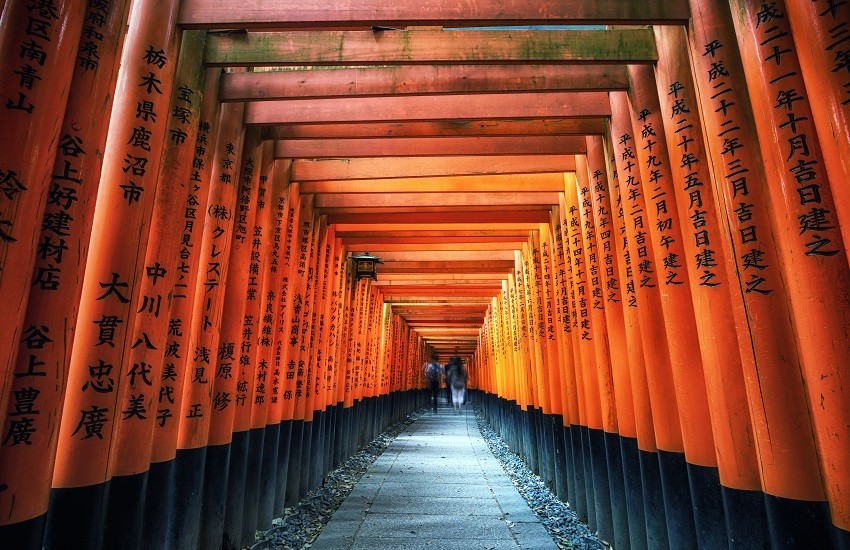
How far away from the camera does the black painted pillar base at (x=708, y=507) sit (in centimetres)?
291

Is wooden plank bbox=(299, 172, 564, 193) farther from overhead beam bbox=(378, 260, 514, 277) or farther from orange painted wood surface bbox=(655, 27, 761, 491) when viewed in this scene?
overhead beam bbox=(378, 260, 514, 277)

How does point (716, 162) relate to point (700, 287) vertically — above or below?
above

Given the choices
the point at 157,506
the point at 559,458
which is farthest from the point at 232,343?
the point at 559,458

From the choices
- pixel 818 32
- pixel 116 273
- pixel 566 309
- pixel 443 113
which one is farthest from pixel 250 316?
pixel 818 32

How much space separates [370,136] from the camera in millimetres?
5238

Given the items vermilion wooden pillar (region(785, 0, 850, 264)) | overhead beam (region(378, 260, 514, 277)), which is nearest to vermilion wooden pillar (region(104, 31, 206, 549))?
vermilion wooden pillar (region(785, 0, 850, 264))

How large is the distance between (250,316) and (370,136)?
2.45m

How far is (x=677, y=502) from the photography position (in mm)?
3328

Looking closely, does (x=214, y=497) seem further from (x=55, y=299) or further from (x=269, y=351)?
(x=55, y=299)

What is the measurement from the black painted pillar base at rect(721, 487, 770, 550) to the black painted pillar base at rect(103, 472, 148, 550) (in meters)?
3.73

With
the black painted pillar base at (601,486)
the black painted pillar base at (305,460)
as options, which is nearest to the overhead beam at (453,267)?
the black painted pillar base at (305,460)

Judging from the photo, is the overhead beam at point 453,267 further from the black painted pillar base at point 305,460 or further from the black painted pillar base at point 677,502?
the black painted pillar base at point 677,502

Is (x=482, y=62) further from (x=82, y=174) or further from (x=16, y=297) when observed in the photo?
(x=16, y=297)

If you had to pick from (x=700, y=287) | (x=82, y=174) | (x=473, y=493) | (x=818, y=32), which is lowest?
(x=473, y=493)
